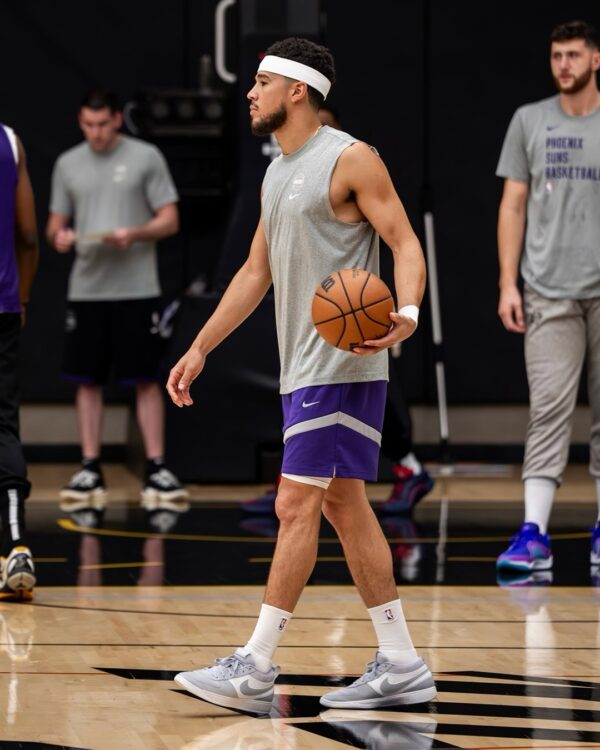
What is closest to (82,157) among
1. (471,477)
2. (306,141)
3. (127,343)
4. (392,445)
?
(127,343)

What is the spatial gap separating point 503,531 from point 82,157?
3163 mm

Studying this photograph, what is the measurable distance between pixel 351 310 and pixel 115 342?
4.86m

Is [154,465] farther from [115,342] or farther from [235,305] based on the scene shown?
[235,305]

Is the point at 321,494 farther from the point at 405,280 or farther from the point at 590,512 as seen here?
the point at 590,512

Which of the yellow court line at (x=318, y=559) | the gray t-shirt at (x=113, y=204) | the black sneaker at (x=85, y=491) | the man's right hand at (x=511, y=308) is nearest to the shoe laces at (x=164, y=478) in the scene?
the black sneaker at (x=85, y=491)

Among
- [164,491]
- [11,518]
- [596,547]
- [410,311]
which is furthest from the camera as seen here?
[164,491]

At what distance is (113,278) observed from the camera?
340 inches

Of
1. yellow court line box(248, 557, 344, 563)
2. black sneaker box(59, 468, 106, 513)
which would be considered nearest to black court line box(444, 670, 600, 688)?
yellow court line box(248, 557, 344, 563)

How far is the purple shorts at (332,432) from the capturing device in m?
4.19

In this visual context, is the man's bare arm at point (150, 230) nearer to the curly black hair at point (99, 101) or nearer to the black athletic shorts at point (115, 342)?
the black athletic shorts at point (115, 342)

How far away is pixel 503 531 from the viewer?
24.2ft

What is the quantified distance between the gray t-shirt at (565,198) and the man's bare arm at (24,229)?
1970mm

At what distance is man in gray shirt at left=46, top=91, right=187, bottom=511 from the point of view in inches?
337

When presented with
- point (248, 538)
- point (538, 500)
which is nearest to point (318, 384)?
point (538, 500)
